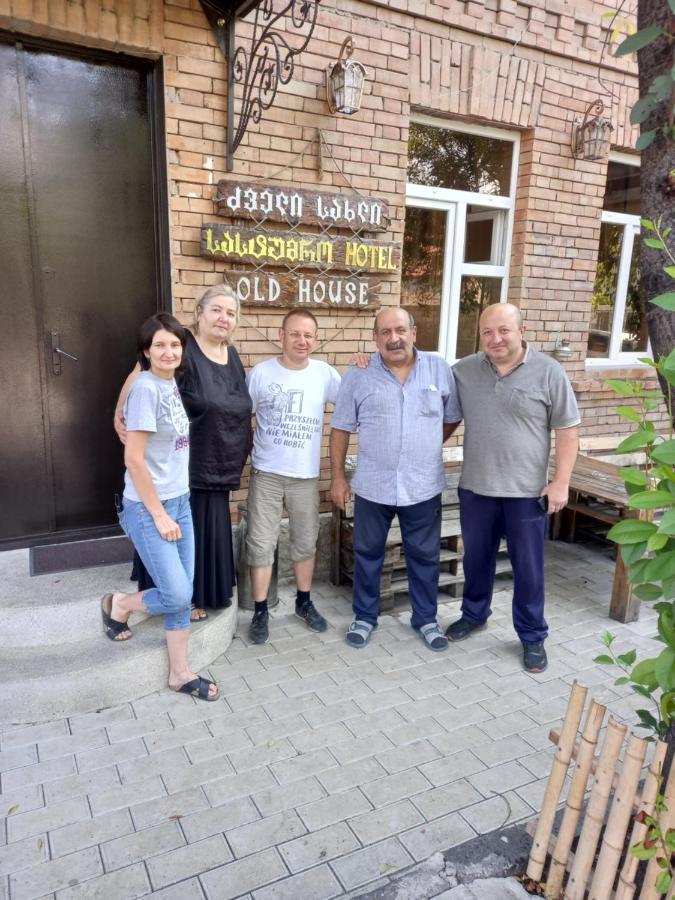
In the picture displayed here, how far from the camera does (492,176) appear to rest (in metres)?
4.83

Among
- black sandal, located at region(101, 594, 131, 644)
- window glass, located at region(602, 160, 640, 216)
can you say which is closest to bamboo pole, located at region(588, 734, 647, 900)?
black sandal, located at region(101, 594, 131, 644)

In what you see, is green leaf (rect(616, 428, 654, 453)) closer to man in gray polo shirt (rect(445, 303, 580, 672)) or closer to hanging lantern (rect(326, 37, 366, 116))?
man in gray polo shirt (rect(445, 303, 580, 672))

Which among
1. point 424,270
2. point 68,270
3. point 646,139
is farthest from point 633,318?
point 68,270

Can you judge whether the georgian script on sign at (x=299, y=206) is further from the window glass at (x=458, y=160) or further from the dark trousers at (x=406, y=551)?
the dark trousers at (x=406, y=551)

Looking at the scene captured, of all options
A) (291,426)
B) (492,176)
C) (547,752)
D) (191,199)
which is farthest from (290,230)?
(547,752)

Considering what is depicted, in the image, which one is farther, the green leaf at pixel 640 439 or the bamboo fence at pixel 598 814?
the bamboo fence at pixel 598 814

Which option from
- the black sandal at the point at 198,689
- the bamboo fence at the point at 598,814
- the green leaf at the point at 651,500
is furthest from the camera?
the black sandal at the point at 198,689

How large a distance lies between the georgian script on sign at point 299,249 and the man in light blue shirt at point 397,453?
2.82 feet

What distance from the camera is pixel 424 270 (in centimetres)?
473

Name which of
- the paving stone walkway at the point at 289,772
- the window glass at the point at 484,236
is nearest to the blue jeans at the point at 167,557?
the paving stone walkway at the point at 289,772

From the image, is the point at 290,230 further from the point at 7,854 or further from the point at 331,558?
the point at 7,854

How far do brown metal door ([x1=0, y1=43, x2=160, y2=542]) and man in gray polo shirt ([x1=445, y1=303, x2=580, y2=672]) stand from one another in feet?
6.57

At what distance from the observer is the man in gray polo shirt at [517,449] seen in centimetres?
324

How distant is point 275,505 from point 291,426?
18.0 inches
